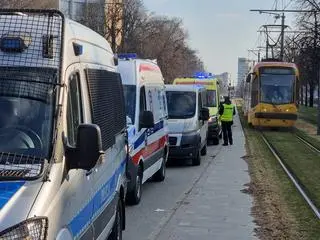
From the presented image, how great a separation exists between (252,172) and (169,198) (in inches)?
174

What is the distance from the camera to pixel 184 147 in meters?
16.0

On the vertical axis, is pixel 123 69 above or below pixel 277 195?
above

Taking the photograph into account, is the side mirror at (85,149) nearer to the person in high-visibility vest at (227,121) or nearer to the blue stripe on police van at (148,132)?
the blue stripe on police van at (148,132)

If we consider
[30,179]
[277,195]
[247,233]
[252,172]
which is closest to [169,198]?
[277,195]

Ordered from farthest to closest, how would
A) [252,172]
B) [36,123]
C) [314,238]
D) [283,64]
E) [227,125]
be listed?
[283,64] → [227,125] → [252,172] → [314,238] → [36,123]

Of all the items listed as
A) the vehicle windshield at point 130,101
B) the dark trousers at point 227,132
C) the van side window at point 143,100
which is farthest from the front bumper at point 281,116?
the vehicle windshield at point 130,101

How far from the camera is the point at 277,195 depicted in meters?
11.6

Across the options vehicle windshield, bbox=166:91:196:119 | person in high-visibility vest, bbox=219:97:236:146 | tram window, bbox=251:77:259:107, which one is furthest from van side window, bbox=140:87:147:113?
tram window, bbox=251:77:259:107

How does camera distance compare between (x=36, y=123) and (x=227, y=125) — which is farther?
(x=227, y=125)

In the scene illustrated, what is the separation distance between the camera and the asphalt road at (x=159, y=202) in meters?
8.58

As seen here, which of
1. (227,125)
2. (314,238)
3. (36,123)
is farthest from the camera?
(227,125)

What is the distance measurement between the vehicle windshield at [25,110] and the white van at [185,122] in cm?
1151

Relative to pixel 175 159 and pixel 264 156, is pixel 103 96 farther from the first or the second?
pixel 264 156

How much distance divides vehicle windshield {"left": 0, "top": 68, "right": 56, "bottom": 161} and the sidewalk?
3991mm
